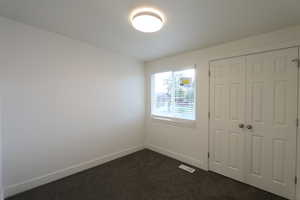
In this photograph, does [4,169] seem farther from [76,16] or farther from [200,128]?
[200,128]

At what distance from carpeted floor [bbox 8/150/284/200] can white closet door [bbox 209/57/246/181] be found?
231 millimetres

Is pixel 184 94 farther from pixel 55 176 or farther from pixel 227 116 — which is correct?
pixel 55 176

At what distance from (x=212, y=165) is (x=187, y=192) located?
33.0 inches

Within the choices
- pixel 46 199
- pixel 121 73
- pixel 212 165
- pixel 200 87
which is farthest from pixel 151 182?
pixel 121 73

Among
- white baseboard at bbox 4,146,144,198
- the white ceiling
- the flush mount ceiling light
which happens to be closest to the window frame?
the white ceiling

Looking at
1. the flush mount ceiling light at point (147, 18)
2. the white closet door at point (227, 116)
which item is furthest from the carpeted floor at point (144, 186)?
the flush mount ceiling light at point (147, 18)

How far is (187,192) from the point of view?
2098 mm

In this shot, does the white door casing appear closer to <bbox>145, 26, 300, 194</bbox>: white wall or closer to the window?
<bbox>145, 26, 300, 194</bbox>: white wall

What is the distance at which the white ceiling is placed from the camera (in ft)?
5.08

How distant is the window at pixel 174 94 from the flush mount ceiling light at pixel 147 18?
1.51 metres

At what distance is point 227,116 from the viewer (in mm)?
2455

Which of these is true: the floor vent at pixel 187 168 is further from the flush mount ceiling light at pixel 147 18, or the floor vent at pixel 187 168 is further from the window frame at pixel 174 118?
the flush mount ceiling light at pixel 147 18

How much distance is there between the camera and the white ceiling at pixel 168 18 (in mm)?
1548

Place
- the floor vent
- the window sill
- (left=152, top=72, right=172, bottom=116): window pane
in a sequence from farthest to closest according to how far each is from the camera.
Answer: (left=152, top=72, right=172, bottom=116): window pane → the window sill → the floor vent
